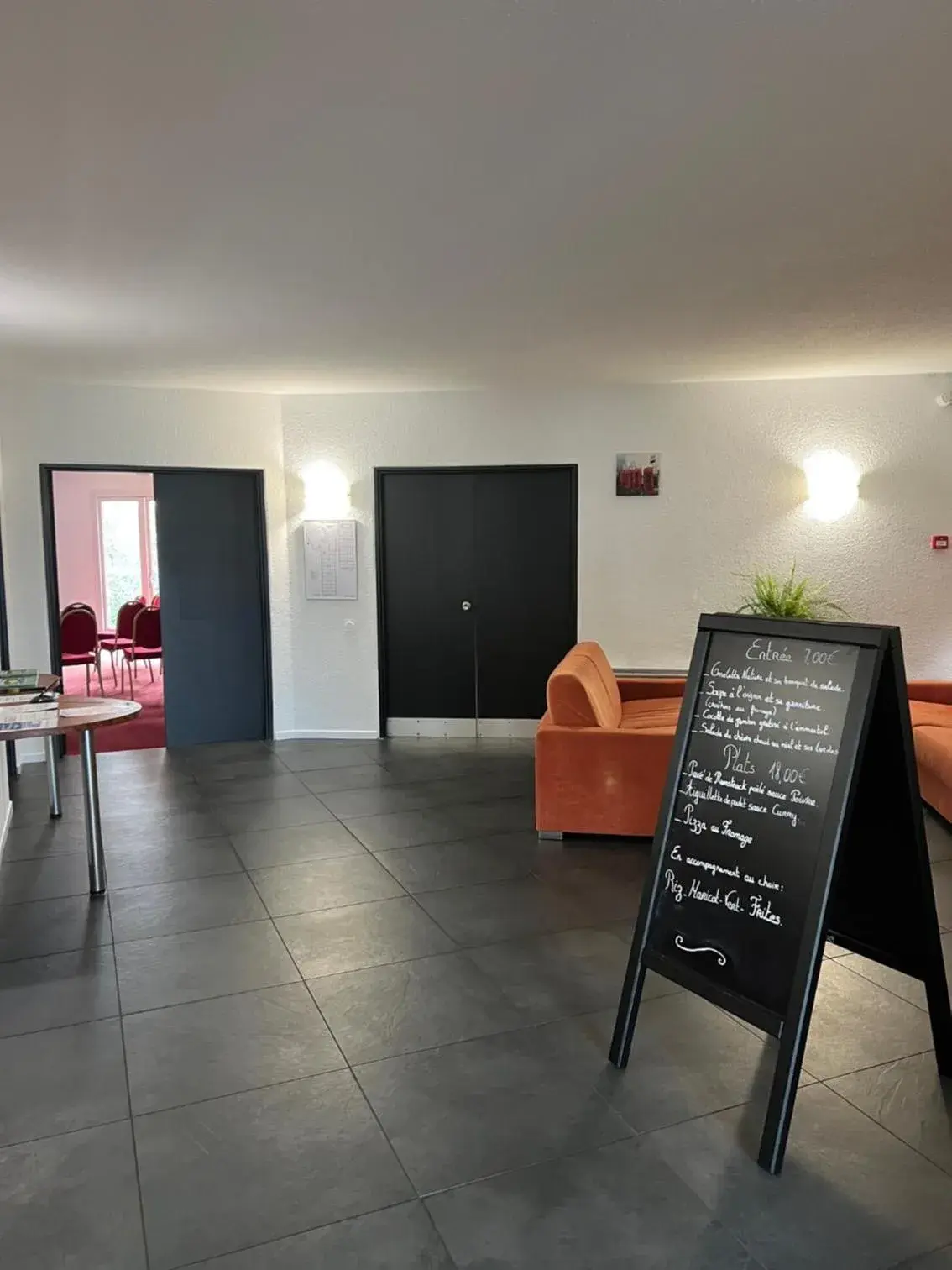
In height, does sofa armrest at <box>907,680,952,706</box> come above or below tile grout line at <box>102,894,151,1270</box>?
above

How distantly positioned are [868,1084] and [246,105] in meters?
2.94

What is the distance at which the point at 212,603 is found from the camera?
6359 millimetres

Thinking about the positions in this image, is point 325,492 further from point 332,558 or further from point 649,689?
point 649,689

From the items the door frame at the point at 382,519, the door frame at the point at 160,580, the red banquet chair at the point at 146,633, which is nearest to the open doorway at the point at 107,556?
the red banquet chair at the point at 146,633

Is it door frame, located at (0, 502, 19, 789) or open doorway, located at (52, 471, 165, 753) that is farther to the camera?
open doorway, located at (52, 471, 165, 753)

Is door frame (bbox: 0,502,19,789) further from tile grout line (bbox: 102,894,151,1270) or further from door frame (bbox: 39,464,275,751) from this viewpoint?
tile grout line (bbox: 102,894,151,1270)

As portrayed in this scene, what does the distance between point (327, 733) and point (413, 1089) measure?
4.33 m

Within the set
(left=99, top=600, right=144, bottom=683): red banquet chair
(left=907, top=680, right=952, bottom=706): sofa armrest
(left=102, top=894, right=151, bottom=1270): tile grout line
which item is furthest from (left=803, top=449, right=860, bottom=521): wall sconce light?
(left=99, top=600, right=144, bottom=683): red banquet chair

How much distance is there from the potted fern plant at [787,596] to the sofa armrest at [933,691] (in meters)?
0.71

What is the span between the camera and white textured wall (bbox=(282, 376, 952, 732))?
5.87m

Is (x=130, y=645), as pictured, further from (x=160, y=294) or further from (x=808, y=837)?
(x=808, y=837)

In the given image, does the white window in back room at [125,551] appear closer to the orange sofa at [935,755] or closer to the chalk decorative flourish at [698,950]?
the orange sofa at [935,755]

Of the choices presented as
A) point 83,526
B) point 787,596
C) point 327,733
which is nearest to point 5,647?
point 327,733

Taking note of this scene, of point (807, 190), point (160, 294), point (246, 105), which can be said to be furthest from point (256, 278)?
point (807, 190)
